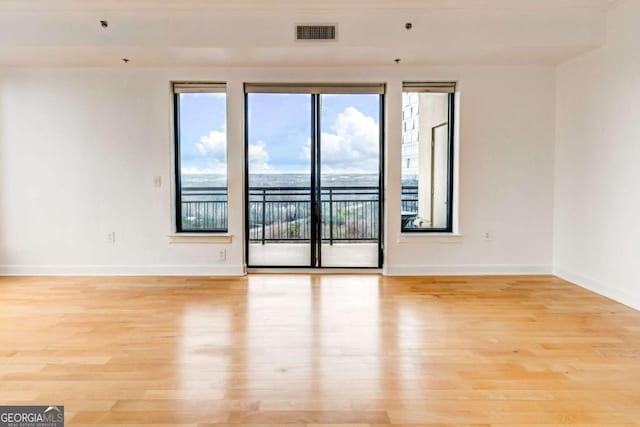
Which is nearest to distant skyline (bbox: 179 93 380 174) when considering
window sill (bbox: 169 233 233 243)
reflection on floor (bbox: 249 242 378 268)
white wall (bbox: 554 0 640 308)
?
window sill (bbox: 169 233 233 243)

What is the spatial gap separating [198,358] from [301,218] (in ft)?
9.10

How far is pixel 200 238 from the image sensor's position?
190 inches

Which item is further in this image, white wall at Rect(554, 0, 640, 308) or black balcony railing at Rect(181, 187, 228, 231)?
black balcony railing at Rect(181, 187, 228, 231)

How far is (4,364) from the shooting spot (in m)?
2.48

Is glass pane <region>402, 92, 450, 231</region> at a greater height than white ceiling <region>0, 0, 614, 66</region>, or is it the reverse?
white ceiling <region>0, 0, 614, 66</region>

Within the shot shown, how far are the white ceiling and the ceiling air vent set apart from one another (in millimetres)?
59

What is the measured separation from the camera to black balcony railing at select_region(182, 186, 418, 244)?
5000 mm

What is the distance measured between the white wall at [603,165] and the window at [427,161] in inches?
50.4

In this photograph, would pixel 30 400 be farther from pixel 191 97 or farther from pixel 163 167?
pixel 191 97

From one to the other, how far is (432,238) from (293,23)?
289 centimetres

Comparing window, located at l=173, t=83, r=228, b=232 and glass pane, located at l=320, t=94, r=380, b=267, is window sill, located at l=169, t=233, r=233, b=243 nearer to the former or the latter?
window, located at l=173, t=83, r=228, b=232

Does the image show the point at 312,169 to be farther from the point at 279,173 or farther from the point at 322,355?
the point at 322,355

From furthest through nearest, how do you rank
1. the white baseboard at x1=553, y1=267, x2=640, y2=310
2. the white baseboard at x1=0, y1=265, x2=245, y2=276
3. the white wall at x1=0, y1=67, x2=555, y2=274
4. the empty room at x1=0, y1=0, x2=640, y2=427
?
the white baseboard at x1=0, y1=265, x2=245, y2=276 → the white wall at x1=0, y1=67, x2=555, y2=274 → the white baseboard at x1=553, y1=267, x2=640, y2=310 → the empty room at x1=0, y1=0, x2=640, y2=427

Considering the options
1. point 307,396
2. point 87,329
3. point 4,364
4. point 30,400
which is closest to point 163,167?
point 87,329
